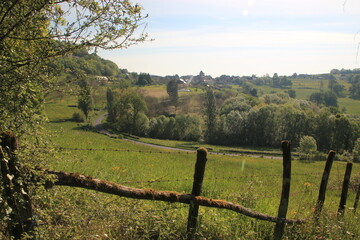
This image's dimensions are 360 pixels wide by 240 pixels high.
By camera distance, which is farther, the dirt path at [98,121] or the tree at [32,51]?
Answer: the dirt path at [98,121]

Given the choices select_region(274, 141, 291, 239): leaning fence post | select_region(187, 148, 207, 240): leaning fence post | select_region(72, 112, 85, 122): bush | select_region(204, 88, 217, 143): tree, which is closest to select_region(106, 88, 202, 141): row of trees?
select_region(204, 88, 217, 143): tree

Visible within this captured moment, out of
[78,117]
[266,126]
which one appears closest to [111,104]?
[78,117]

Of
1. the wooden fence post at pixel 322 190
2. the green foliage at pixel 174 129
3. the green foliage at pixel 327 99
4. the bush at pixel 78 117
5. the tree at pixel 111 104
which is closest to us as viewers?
the wooden fence post at pixel 322 190

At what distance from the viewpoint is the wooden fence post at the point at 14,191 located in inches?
144

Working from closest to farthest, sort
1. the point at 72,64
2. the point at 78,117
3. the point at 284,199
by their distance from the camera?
the point at 72,64, the point at 284,199, the point at 78,117

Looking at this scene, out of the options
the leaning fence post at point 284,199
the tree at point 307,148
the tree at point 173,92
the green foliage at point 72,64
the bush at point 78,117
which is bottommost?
the bush at point 78,117

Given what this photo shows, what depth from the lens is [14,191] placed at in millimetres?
3754

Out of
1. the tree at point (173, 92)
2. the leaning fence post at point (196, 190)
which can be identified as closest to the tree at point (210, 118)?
the tree at point (173, 92)

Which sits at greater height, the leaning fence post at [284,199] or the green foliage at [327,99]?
the green foliage at [327,99]

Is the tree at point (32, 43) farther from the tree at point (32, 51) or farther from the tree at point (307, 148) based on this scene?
the tree at point (307, 148)

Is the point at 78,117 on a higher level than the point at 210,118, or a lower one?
lower

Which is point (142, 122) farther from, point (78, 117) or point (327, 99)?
point (327, 99)

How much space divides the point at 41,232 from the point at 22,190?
31.3 inches

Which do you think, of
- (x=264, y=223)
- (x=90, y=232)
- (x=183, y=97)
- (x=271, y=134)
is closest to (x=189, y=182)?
(x=264, y=223)
